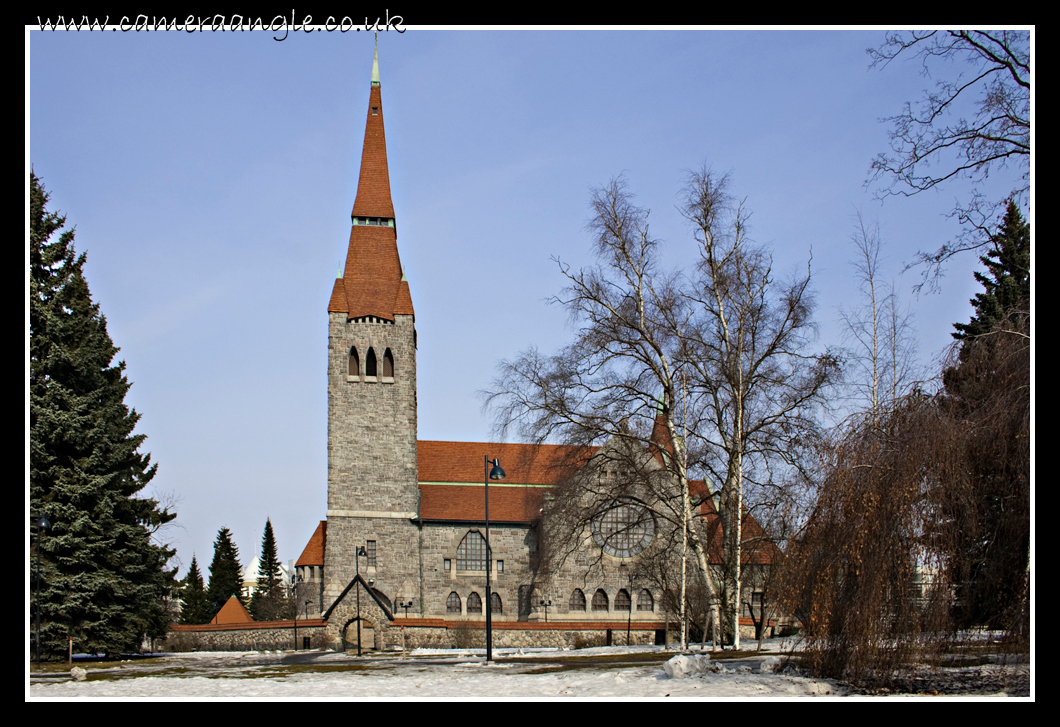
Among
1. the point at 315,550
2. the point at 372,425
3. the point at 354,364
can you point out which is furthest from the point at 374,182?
the point at 315,550

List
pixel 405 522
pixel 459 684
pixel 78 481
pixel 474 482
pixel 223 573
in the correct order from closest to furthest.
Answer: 1. pixel 459 684
2. pixel 78 481
3. pixel 405 522
4. pixel 474 482
5. pixel 223 573

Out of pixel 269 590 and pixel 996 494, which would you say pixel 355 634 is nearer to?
pixel 996 494

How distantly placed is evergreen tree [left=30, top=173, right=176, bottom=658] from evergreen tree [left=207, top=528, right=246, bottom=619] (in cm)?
4347

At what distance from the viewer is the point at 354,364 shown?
4306cm

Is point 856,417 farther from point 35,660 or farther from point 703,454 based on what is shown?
point 35,660

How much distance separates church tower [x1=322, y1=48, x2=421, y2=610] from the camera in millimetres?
40656

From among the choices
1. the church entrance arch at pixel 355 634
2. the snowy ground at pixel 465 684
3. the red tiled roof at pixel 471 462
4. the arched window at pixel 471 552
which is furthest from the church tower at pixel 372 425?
the snowy ground at pixel 465 684

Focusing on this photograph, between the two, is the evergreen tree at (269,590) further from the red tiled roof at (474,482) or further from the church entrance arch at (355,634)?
the church entrance arch at (355,634)

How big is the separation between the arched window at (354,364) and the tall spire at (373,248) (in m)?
1.68

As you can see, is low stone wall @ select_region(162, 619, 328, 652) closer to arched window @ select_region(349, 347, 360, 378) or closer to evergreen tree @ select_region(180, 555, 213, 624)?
arched window @ select_region(349, 347, 360, 378)

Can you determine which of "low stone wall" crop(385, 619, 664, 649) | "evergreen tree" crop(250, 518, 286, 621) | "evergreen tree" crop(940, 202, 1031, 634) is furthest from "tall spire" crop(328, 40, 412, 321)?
"evergreen tree" crop(940, 202, 1031, 634)

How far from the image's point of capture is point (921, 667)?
11.6 m

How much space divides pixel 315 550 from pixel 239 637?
924cm

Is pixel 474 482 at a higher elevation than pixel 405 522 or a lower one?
higher
